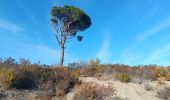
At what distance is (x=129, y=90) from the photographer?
1861cm

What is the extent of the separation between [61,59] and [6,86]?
21.2 meters

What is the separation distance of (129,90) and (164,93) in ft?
5.63

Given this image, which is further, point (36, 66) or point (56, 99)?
point (36, 66)

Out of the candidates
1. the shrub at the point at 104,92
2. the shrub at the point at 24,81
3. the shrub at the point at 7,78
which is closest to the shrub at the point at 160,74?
the shrub at the point at 104,92

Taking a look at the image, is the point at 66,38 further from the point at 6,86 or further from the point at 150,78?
the point at 6,86

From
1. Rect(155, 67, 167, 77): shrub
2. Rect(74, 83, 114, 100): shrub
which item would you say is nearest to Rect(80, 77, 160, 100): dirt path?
Rect(74, 83, 114, 100): shrub

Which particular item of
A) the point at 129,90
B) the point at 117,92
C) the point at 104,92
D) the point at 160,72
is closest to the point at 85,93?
the point at 104,92

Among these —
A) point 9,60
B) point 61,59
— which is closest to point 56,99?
point 9,60

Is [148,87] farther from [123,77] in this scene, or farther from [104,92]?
[104,92]

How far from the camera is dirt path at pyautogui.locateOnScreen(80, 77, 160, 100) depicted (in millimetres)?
18047

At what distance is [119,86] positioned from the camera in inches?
747

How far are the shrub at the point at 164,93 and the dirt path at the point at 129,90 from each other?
0.30 metres

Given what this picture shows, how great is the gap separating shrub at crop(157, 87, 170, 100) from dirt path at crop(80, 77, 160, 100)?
303 mm

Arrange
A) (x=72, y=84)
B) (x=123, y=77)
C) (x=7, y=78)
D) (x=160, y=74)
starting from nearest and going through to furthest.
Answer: (x=7, y=78) → (x=72, y=84) → (x=123, y=77) → (x=160, y=74)
